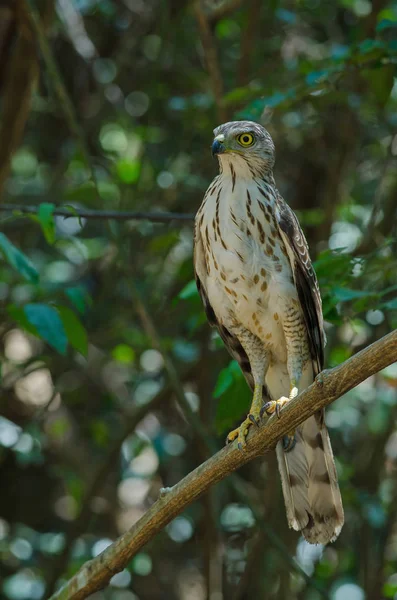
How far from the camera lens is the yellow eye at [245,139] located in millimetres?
4145

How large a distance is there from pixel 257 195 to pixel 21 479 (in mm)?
4204

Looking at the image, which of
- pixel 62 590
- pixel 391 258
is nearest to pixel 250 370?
pixel 391 258

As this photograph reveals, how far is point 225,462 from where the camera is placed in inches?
132

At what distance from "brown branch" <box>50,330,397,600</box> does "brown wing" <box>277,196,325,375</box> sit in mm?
749

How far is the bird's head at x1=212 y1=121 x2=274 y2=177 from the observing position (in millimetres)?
4109

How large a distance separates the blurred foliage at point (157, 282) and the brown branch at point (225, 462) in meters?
2.05

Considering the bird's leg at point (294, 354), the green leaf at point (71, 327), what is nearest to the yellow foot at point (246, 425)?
the bird's leg at point (294, 354)

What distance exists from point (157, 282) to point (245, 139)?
299cm

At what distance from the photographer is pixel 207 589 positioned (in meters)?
6.11

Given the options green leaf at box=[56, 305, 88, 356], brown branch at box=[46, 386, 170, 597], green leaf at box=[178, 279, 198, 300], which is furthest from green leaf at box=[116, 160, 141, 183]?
green leaf at box=[56, 305, 88, 356]

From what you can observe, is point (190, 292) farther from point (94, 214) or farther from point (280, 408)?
point (280, 408)

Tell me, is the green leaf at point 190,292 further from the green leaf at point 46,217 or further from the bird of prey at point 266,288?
the green leaf at point 46,217

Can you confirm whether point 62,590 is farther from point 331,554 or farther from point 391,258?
point 331,554

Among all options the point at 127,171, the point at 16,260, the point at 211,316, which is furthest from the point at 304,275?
the point at 127,171
